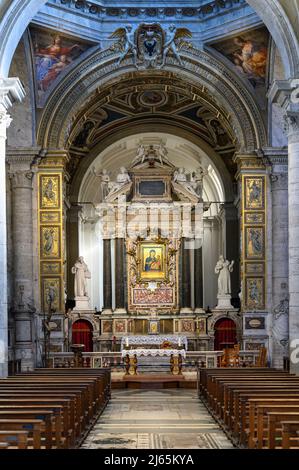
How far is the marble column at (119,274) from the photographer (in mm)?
28531

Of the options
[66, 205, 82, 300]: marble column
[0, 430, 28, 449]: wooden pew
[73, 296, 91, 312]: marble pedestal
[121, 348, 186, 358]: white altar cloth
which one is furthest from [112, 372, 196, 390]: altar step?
[0, 430, 28, 449]: wooden pew

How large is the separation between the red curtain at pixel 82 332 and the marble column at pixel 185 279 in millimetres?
3048

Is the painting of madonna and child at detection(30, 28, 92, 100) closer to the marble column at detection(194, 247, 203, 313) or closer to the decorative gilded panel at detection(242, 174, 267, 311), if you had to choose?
the decorative gilded panel at detection(242, 174, 267, 311)

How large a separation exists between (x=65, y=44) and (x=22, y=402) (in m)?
14.9

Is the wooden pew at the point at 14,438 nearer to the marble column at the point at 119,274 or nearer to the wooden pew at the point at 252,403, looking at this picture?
the wooden pew at the point at 252,403

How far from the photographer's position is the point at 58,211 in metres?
23.5

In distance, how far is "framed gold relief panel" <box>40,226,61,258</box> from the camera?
77.2ft

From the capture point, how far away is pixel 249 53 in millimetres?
23281

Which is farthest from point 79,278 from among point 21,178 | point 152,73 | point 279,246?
point 279,246

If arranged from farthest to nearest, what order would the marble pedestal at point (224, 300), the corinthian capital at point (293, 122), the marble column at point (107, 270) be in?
1. the marble column at point (107, 270)
2. the marble pedestal at point (224, 300)
3. the corinthian capital at point (293, 122)

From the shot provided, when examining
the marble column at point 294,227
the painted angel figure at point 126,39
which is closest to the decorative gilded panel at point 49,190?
the painted angel figure at point 126,39

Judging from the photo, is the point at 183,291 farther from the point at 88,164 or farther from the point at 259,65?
the point at 259,65

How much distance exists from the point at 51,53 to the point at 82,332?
8852mm
